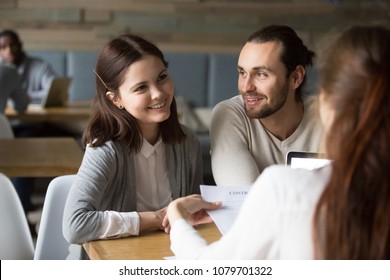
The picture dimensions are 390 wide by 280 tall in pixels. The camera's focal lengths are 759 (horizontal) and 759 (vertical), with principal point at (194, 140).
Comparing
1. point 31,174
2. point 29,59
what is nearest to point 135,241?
point 31,174

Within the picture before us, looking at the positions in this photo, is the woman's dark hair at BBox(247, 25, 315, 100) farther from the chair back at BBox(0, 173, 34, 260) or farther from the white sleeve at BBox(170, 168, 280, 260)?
the white sleeve at BBox(170, 168, 280, 260)

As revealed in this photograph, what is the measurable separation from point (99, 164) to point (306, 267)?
767 millimetres

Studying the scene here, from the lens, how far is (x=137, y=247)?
1.73 m

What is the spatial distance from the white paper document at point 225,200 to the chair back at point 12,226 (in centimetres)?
65

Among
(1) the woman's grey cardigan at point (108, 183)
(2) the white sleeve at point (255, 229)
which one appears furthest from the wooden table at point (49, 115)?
(2) the white sleeve at point (255, 229)

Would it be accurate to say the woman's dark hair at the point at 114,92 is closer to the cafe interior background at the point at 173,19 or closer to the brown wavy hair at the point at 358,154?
the brown wavy hair at the point at 358,154

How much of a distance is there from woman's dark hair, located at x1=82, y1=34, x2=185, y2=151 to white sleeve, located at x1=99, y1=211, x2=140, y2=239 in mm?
234

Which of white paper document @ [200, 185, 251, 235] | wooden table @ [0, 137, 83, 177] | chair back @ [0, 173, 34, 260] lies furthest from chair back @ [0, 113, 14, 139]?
white paper document @ [200, 185, 251, 235]

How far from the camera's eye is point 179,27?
6.14 meters

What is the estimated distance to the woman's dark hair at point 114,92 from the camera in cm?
198

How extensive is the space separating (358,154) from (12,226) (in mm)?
1326

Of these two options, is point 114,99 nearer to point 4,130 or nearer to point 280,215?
point 280,215

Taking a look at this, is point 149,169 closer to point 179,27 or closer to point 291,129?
point 291,129

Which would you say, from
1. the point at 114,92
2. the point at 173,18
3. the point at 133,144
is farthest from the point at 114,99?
the point at 173,18
